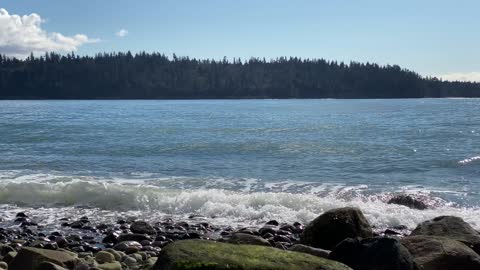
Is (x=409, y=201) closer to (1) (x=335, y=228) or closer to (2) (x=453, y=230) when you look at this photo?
(2) (x=453, y=230)

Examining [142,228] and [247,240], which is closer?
[247,240]

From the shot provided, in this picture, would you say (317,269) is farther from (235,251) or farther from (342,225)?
→ (342,225)

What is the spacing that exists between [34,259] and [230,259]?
13.1ft

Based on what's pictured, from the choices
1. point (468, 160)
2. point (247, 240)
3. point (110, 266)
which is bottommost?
point (468, 160)

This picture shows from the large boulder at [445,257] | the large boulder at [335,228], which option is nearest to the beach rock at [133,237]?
the large boulder at [335,228]

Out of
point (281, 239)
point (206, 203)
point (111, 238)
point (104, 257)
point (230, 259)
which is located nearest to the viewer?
point (230, 259)

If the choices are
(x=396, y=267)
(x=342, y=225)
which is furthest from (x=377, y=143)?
(x=396, y=267)

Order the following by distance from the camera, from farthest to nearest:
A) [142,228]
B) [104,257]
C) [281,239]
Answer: [142,228]
[281,239]
[104,257]

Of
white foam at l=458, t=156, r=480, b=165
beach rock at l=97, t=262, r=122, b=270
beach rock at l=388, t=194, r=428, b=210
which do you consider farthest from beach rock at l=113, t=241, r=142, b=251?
white foam at l=458, t=156, r=480, b=165

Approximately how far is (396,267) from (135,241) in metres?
6.31

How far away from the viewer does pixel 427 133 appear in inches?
1844

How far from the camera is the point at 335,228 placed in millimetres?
11305

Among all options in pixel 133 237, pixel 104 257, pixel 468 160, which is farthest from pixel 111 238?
pixel 468 160

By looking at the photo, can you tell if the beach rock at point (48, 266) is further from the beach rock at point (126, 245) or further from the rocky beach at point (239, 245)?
the beach rock at point (126, 245)
